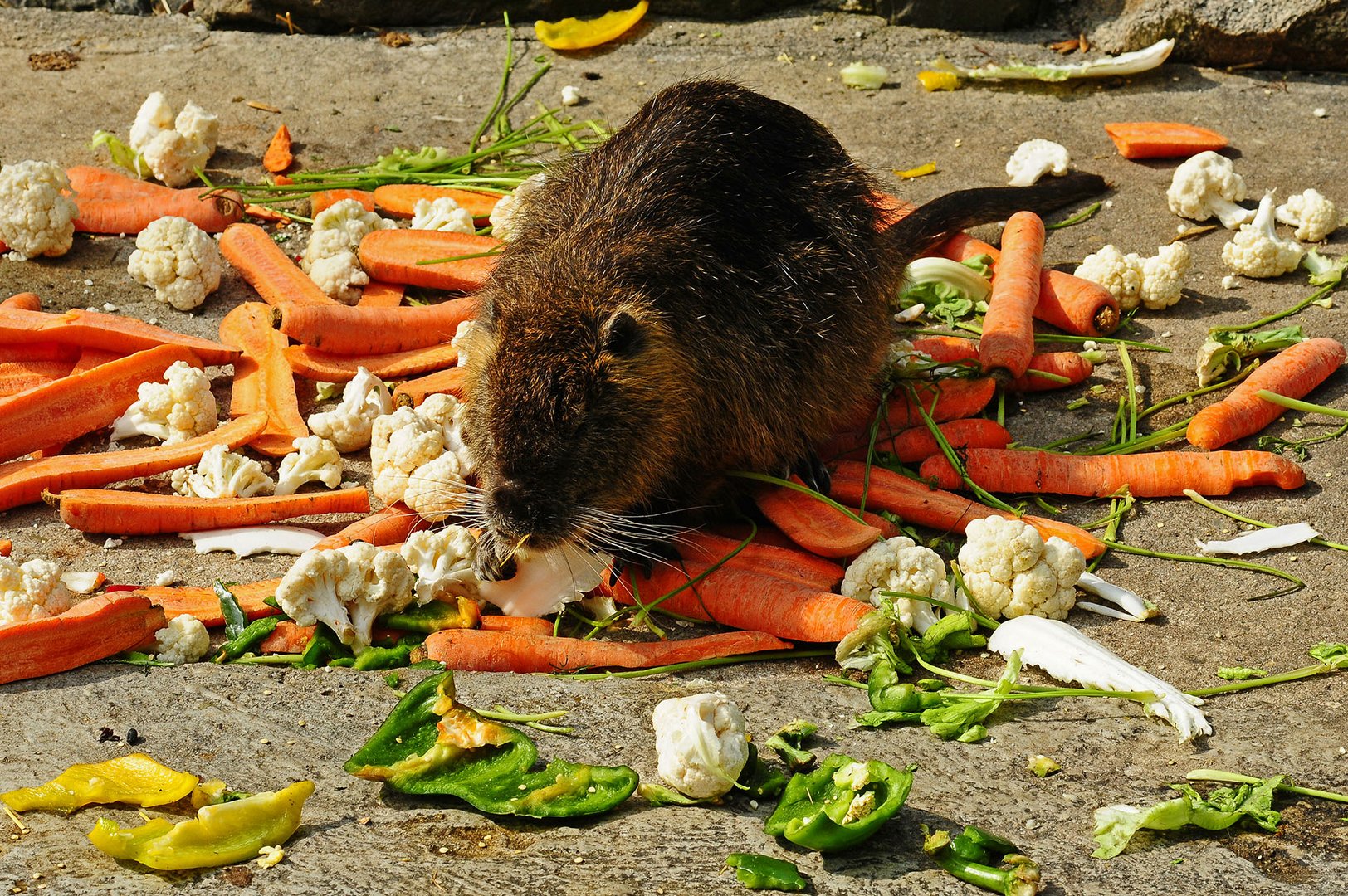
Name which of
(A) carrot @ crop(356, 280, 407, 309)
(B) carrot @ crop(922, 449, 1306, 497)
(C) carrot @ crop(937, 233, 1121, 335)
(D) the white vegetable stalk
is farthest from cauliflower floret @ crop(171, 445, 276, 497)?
(C) carrot @ crop(937, 233, 1121, 335)

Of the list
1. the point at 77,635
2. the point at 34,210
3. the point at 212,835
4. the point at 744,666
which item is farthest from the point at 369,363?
the point at 212,835

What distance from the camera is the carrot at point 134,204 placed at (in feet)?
18.9

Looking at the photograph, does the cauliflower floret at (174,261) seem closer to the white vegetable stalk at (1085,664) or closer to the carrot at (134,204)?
the carrot at (134,204)

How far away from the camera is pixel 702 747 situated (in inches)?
113

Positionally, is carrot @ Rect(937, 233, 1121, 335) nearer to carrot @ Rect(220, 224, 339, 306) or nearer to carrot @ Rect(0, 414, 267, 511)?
carrot @ Rect(220, 224, 339, 306)

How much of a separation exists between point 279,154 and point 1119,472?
4.24 meters

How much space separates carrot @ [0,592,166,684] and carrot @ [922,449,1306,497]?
8.55ft

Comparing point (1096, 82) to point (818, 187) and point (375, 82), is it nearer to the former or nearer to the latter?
point (818, 187)

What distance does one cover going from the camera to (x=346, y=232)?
5578 mm

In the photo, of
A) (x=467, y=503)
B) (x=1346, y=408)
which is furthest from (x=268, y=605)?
(x=1346, y=408)

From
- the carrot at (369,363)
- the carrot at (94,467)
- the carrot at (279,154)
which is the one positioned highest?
the carrot at (279,154)

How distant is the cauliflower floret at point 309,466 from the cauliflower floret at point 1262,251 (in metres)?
3.91

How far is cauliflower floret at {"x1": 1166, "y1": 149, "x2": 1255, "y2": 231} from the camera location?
19.4 ft

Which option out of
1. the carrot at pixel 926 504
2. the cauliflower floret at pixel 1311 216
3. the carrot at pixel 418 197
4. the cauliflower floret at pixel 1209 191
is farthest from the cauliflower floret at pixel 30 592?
the cauliflower floret at pixel 1311 216
